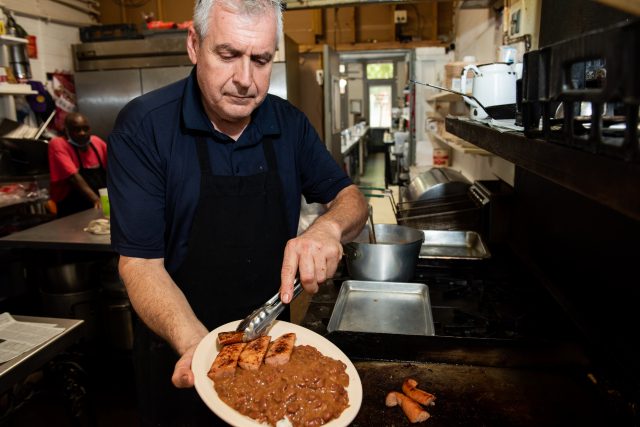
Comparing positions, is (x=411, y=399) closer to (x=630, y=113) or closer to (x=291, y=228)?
(x=291, y=228)

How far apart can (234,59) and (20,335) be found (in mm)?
1585

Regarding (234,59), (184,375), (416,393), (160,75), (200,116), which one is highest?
(160,75)

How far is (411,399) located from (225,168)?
0.97m

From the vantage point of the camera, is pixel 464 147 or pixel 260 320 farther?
pixel 464 147

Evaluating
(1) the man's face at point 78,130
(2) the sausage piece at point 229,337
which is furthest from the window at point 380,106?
(2) the sausage piece at point 229,337

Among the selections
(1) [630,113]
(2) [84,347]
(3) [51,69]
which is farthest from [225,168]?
(3) [51,69]

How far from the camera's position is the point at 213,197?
158 centimetres

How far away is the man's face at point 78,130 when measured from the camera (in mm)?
4340

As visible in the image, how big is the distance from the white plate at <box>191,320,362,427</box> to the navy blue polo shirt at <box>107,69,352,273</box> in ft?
1.50

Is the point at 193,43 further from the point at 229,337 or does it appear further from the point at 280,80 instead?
the point at 280,80

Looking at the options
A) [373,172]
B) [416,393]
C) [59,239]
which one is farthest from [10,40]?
[373,172]

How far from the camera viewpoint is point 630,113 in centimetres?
61

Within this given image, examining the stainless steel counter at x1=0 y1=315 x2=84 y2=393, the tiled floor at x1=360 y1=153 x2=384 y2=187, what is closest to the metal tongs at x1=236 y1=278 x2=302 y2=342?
the stainless steel counter at x1=0 y1=315 x2=84 y2=393

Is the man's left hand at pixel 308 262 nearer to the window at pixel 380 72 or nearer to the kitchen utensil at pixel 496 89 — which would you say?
→ the kitchen utensil at pixel 496 89
